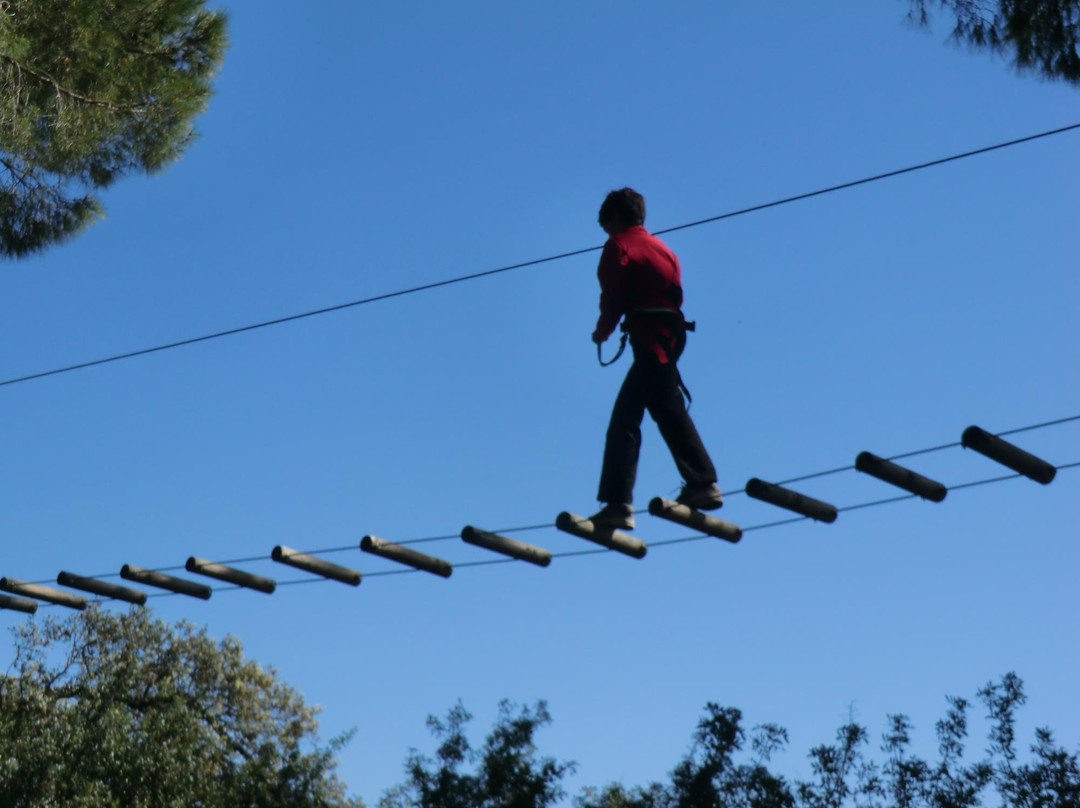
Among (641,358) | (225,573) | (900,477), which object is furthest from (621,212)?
(225,573)

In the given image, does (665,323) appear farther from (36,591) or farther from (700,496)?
(36,591)

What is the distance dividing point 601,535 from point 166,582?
2607mm

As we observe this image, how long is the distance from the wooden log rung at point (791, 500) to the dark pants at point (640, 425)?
0.23m

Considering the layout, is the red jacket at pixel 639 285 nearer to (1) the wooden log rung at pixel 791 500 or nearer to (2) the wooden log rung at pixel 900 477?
(1) the wooden log rung at pixel 791 500

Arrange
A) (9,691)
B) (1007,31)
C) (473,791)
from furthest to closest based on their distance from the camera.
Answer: (9,691) → (473,791) → (1007,31)

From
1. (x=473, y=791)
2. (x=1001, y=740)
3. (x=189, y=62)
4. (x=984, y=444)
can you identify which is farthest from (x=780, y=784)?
(x=984, y=444)

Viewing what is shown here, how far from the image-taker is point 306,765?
18.4 meters

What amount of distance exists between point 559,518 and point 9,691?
52.8ft

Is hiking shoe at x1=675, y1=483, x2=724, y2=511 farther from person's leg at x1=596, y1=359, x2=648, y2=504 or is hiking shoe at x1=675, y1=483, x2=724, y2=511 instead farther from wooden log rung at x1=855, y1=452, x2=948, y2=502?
wooden log rung at x1=855, y1=452, x2=948, y2=502

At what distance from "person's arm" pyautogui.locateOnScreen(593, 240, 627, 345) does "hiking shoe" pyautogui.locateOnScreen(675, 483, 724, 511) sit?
2.49ft

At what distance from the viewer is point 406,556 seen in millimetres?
6293

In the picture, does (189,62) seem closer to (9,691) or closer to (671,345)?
(671,345)

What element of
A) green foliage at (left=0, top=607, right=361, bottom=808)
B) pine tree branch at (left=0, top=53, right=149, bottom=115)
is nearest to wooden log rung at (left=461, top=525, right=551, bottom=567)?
pine tree branch at (left=0, top=53, right=149, bottom=115)

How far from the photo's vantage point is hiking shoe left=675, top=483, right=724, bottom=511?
552 cm
